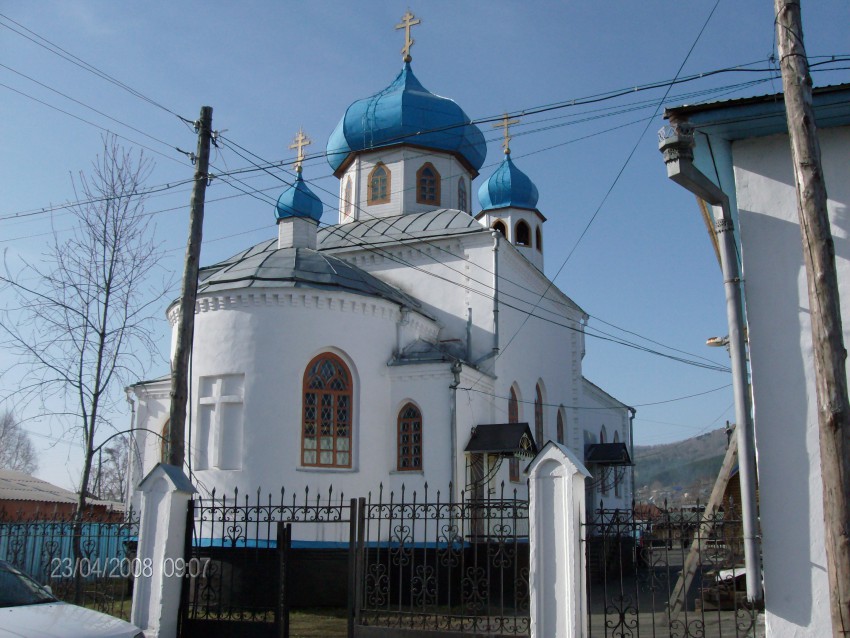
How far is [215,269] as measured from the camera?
2025 cm

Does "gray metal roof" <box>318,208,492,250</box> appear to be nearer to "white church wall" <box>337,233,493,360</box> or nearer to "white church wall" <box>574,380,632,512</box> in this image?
"white church wall" <box>337,233,493,360</box>

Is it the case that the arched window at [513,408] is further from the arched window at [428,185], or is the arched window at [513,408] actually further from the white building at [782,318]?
the white building at [782,318]

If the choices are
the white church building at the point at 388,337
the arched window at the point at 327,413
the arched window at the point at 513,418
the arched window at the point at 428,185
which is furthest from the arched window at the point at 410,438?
the arched window at the point at 428,185

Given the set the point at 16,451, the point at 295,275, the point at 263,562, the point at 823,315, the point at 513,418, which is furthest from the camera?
the point at 16,451

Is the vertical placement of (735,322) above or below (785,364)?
above

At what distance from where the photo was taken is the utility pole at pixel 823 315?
5523mm

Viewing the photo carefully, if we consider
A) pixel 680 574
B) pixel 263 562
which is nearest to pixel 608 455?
pixel 680 574

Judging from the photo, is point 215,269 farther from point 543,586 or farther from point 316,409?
point 543,586

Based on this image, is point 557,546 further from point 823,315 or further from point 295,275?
point 295,275

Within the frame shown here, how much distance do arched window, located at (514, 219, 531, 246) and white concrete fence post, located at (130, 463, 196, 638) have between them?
16022 mm

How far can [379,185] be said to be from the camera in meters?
23.6

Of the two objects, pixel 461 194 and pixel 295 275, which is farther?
pixel 461 194

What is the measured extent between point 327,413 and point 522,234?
36.1 ft

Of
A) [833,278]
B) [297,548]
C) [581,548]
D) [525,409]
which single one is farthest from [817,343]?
[525,409]
